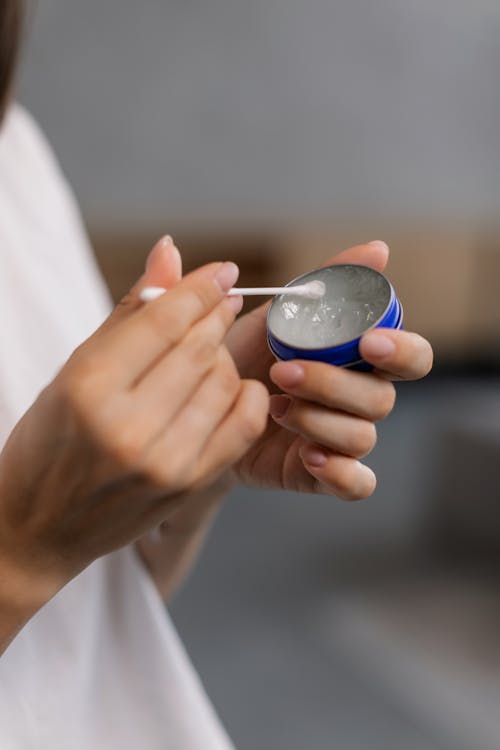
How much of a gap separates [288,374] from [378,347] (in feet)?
0.18

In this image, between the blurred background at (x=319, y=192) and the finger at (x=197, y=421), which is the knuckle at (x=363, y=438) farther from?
the blurred background at (x=319, y=192)

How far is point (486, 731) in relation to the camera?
1640 mm

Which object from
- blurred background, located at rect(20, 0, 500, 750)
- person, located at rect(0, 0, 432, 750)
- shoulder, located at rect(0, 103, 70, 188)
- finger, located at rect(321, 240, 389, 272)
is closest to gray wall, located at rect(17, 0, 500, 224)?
blurred background, located at rect(20, 0, 500, 750)

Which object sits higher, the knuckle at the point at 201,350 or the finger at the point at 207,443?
the knuckle at the point at 201,350

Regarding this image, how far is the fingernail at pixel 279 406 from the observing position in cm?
51

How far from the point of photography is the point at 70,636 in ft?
1.96

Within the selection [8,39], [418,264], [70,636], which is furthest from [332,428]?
[418,264]

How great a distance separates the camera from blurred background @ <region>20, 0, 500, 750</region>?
5.30ft

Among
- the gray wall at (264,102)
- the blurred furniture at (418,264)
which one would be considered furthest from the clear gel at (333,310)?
the blurred furniture at (418,264)

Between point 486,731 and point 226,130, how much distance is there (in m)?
1.37

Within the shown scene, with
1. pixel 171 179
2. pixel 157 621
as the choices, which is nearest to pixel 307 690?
pixel 171 179

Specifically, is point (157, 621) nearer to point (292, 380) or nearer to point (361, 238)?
point (292, 380)

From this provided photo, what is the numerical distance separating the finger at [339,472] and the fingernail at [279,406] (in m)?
0.03

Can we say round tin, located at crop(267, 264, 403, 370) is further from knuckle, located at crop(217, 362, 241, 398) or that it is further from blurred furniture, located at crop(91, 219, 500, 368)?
blurred furniture, located at crop(91, 219, 500, 368)
